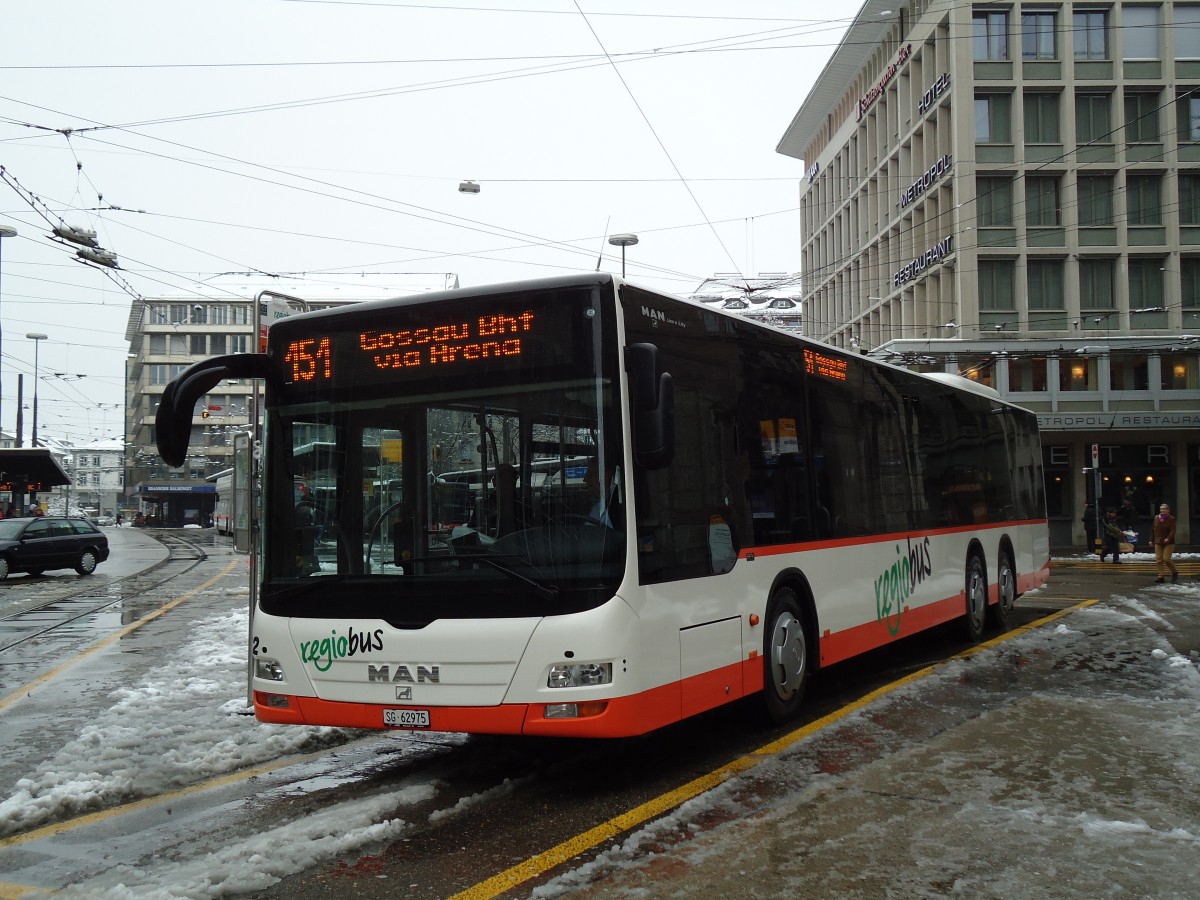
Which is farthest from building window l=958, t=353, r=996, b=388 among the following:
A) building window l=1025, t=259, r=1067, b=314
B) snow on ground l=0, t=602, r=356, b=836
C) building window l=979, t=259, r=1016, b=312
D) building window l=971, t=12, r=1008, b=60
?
snow on ground l=0, t=602, r=356, b=836

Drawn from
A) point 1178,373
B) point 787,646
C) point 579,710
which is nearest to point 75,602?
point 787,646

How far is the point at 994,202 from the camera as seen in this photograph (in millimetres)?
42500

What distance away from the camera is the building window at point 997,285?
140 ft

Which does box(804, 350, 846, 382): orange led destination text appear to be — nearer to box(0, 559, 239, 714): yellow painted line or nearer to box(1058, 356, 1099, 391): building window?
box(0, 559, 239, 714): yellow painted line

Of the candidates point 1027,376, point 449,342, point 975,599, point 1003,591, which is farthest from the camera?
point 1027,376

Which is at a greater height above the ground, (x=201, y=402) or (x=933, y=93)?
(x=933, y=93)

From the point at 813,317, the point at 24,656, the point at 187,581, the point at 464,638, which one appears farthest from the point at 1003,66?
the point at 464,638

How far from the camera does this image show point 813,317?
63.5 m

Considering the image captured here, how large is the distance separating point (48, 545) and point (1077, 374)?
115 ft

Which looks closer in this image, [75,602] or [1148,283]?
[75,602]

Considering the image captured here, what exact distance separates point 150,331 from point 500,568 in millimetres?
105946

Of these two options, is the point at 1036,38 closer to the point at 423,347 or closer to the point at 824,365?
the point at 824,365

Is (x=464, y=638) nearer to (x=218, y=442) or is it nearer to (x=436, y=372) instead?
(x=436, y=372)

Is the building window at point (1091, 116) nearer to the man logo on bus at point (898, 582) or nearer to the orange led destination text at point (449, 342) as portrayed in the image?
the man logo on bus at point (898, 582)
